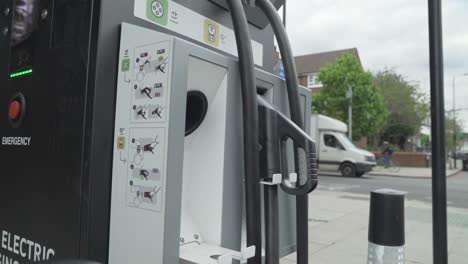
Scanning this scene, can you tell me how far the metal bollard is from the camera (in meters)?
0.88

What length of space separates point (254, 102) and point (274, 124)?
0.40 feet

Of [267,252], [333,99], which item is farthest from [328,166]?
[267,252]

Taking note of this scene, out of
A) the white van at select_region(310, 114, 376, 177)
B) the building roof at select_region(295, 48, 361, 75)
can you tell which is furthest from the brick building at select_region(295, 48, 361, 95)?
the white van at select_region(310, 114, 376, 177)

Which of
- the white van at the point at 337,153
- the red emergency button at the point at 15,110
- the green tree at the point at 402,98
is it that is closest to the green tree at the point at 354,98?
the green tree at the point at 402,98

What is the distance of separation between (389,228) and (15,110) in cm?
144

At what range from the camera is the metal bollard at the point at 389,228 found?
2.90ft

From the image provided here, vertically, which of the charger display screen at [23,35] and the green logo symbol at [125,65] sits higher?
the charger display screen at [23,35]

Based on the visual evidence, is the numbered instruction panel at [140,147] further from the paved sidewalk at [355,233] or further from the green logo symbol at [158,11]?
the paved sidewalk at [355,233]

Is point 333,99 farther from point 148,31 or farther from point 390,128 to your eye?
point 148,31

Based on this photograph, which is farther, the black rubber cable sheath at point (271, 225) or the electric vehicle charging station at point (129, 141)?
the black rubber cable sheath at point (271, 225)

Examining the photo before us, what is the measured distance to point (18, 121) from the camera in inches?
60.1

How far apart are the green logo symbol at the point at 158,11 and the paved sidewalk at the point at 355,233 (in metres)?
3.89

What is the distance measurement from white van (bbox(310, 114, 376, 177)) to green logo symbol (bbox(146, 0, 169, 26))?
15808 millimetres

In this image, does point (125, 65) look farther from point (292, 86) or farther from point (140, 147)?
point (292, 86)
